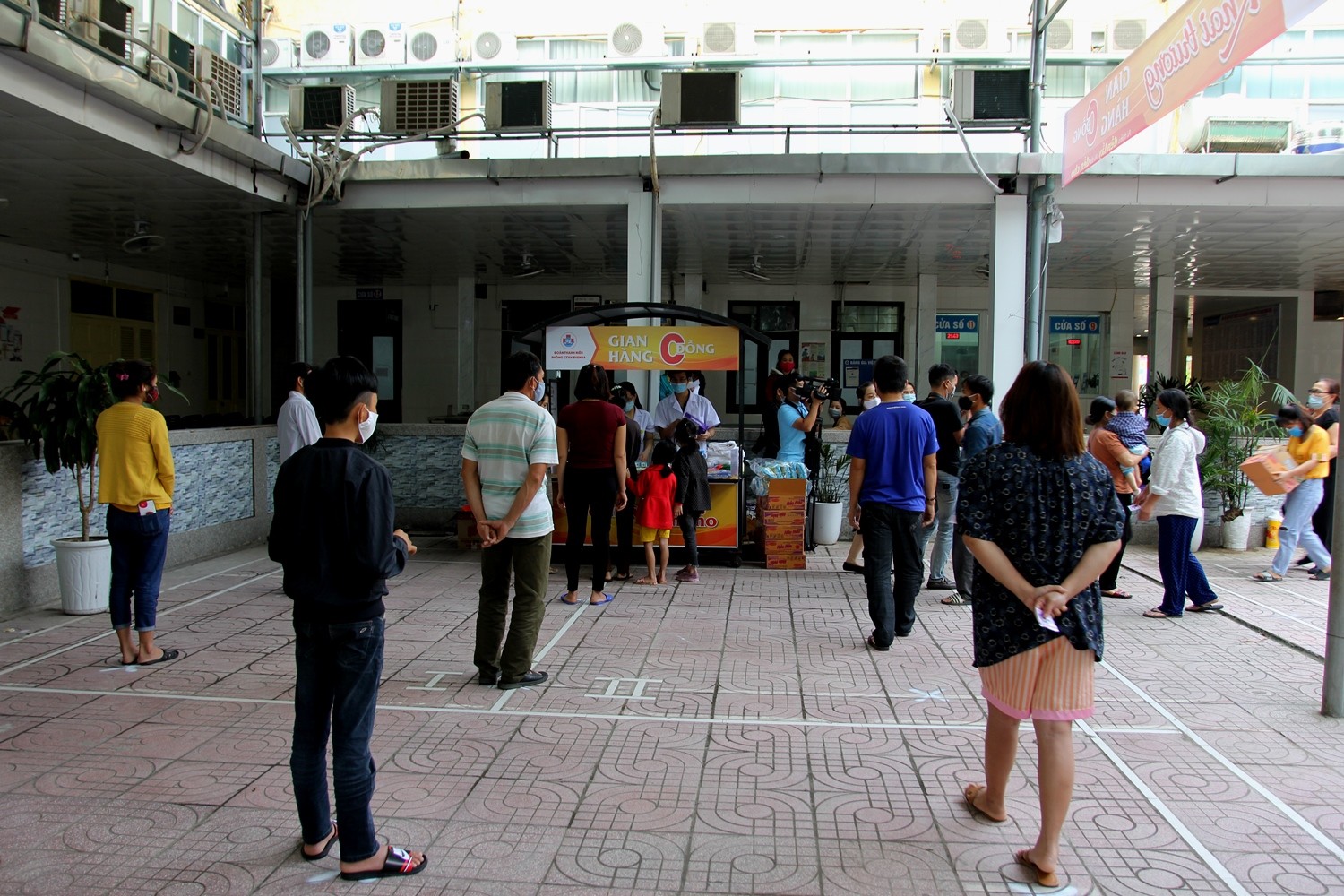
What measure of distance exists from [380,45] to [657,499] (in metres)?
9.26

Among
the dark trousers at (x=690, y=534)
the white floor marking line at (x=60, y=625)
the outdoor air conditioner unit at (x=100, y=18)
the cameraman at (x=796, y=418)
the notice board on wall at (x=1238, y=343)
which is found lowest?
the white floor marking line at (x=60, y=625)

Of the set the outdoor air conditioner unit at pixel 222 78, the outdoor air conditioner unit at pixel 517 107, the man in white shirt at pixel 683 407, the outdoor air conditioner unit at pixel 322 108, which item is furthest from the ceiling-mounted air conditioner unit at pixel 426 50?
the man in white shirt at pixel 683 407

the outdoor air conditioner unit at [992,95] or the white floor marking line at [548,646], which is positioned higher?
the outdoor air conditioner unit at [992,95]

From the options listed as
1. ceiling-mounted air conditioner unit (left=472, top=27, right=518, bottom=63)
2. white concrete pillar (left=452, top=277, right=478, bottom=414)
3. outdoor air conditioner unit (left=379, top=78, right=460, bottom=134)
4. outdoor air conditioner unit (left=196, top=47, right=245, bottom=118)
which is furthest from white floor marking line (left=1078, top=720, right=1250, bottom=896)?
white concrete pillar (left=452, top=277, right=478, bottom=414)

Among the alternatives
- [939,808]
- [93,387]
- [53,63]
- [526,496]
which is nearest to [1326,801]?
[939,808]

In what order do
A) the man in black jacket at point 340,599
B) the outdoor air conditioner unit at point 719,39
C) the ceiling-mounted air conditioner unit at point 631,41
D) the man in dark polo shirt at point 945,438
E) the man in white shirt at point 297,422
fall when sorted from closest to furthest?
the man in black jacket at point 340,599 → the man in white shirt at point 297,422 → the man in dark polo shirt at point 945,438 → the outdoor air conditioner unit at point 719,39 → the ceiling-mounted air conditioner unit at point 631,41

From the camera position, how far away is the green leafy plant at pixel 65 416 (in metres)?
6.09

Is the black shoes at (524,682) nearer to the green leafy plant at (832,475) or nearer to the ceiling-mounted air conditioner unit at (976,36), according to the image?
the green leafy plant at (832,475)

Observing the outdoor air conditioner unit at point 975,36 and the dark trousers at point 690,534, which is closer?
the dark trousers at point 690,534

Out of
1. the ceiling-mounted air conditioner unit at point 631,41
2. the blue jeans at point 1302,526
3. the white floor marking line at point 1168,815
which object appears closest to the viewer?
the white floor marking line at point 1168,815

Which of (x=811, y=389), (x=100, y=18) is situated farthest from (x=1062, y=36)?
(x=100, y=18)

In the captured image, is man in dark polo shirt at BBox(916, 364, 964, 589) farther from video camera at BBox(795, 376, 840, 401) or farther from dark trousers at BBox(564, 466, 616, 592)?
dark trousers at BBox(564, 466, 616, 592)

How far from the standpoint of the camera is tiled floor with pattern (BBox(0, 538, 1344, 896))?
2986 mm

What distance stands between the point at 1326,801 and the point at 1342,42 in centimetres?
1268
